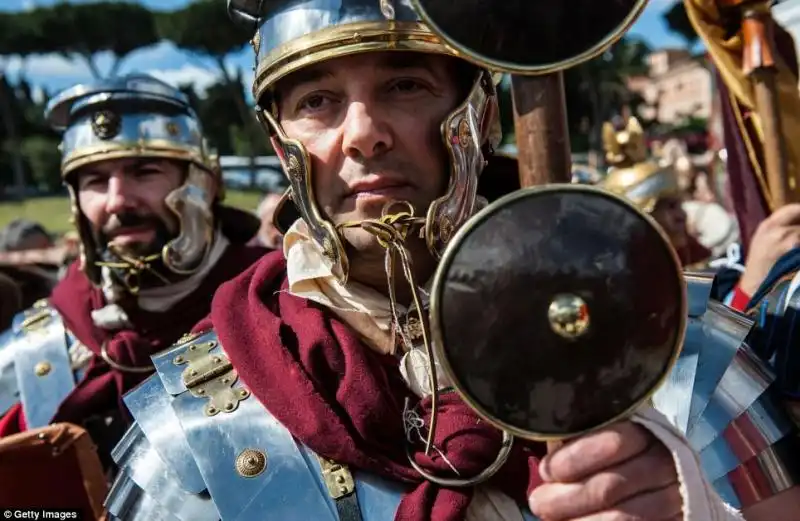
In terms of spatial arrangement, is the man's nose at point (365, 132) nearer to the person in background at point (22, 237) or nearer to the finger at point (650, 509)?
the finger at point (650, 509)

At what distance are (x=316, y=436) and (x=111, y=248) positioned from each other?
1.86 metres

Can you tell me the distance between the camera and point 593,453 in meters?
0.94

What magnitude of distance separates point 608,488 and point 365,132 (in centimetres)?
77

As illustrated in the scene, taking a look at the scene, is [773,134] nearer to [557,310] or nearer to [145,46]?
[557,310]

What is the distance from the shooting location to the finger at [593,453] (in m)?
0.94

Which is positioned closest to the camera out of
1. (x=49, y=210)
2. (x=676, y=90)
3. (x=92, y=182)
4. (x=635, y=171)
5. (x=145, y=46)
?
(x=92, y=182)

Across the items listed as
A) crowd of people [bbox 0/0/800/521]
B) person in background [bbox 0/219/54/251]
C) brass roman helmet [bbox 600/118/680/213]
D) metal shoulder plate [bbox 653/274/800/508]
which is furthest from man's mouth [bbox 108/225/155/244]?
person in background [bbox 0/219/54/251]

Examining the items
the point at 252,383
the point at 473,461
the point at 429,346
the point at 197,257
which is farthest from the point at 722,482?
the point at 197,257

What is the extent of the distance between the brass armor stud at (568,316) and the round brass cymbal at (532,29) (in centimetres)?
29

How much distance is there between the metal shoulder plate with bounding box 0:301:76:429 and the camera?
107 inches

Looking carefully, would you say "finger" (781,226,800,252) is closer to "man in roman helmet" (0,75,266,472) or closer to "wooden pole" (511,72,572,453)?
"wooden pole" (511,72,572,453)

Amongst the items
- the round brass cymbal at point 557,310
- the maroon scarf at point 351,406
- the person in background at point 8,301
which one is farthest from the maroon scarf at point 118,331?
the round brass cymbal at point 557,310

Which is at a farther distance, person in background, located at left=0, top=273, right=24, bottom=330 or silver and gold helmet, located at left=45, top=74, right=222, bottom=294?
person in background, located at left=0, top=273, right=24, bottom=330

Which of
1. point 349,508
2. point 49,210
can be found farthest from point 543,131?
point 49,210
